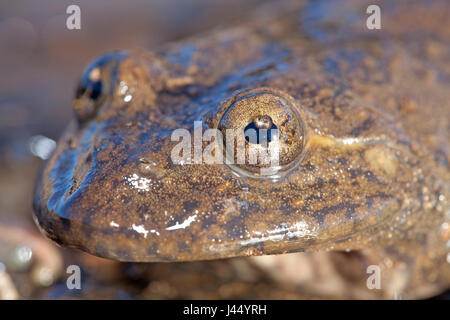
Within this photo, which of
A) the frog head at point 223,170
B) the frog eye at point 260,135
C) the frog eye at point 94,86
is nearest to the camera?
the frog head at point 223,170

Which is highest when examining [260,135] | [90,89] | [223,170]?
[90,89]

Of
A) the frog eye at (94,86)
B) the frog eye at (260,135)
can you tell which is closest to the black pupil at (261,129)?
the frog eye at (260,135)

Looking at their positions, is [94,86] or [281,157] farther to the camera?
[94,86]

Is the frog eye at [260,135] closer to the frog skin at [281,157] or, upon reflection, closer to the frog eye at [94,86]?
the frog skin at [281,157]

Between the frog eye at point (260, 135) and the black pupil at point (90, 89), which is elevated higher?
the black pupil at point (90, 89)

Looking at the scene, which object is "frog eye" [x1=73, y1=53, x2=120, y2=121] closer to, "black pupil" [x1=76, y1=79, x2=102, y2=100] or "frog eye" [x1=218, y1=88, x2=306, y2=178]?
"black pupil" [x1=76, y1=79, x2=102, y2=100]

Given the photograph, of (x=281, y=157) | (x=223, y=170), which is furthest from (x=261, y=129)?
(x=223, y=170)

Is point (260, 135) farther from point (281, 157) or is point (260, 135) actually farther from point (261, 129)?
point (281, 157)
